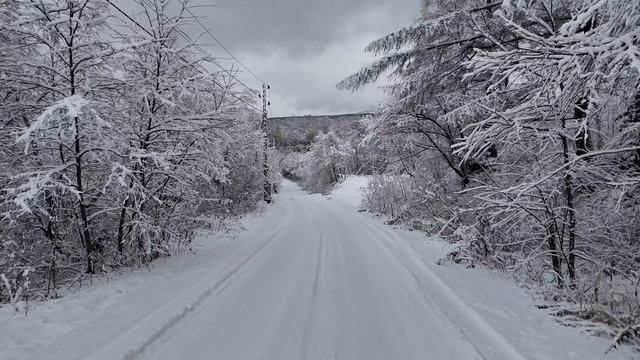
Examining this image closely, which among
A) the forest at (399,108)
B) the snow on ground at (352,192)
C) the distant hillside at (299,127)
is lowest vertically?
the snow on ground at (352,192)

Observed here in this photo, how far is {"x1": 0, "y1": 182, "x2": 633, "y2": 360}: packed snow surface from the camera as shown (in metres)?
3.62

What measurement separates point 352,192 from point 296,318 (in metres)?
30.5

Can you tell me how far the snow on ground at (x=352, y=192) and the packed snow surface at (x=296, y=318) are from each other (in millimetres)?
19831

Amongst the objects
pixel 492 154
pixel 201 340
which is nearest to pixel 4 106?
pixel 201 340

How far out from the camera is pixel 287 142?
115062 mm

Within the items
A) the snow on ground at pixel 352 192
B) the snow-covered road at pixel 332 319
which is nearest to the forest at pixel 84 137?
the snow-covered road at pixel 332 319

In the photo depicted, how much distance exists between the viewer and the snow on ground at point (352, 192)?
29.4 meters

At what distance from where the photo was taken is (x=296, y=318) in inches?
179

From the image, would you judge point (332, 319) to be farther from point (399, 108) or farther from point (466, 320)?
point (399, 108)

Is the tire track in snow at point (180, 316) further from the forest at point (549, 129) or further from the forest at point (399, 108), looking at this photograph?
the forest at point (549, 129)

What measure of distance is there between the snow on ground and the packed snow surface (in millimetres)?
19831

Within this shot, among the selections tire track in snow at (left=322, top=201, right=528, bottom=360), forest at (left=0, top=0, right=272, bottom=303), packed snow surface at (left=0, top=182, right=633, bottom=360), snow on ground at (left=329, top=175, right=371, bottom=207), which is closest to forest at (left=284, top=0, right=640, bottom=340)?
packed snow surface at (left=0, top=182, right=633, bottom=360)

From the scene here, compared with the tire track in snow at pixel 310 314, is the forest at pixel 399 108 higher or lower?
higher

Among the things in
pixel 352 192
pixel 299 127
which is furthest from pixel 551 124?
pixel 299 127
